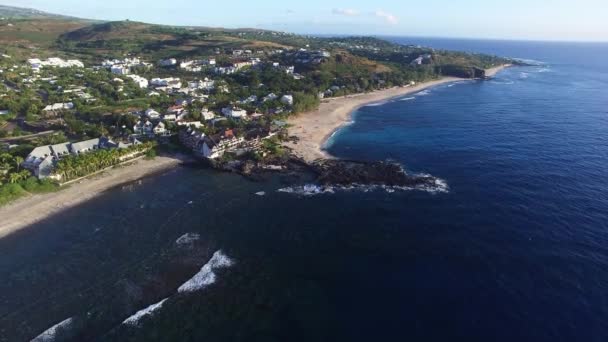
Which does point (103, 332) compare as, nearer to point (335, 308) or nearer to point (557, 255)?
point (335, 308)

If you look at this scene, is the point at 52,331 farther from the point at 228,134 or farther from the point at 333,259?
the point at 228,134

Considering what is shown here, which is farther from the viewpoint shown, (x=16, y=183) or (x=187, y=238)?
(x=16, y=183)

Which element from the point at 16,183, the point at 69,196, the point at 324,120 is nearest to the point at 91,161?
the point at 69,196

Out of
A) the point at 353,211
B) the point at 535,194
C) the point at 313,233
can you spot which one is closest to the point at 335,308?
the point at 313,233

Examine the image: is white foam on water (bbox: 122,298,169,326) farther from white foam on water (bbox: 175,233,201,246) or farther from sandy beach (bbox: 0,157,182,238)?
sandy beach (bbox: 0,157,182,238)

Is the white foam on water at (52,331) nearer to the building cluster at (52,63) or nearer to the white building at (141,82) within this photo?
the white building at (141,82)
